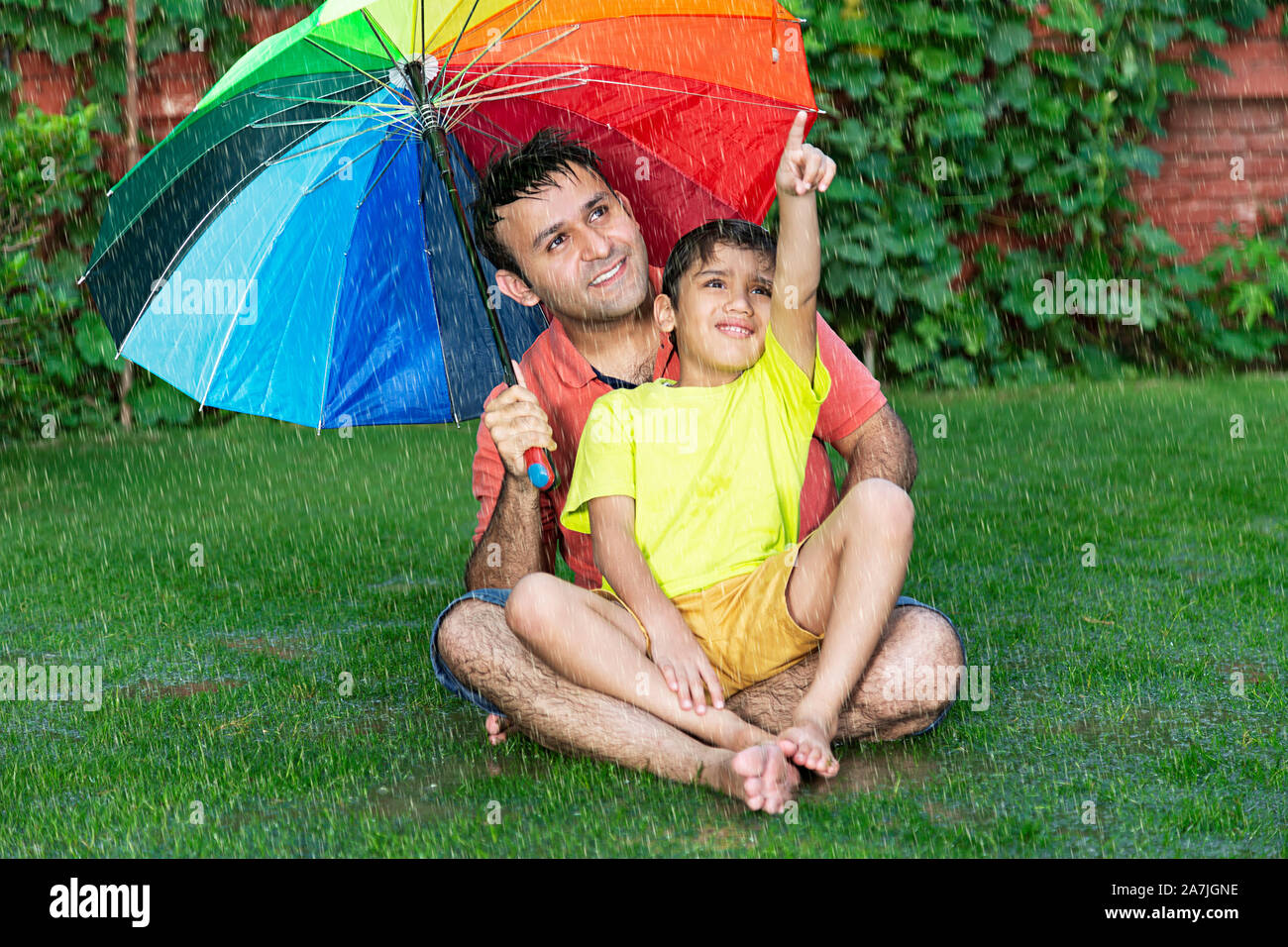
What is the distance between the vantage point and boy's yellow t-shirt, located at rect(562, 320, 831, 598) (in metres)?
2.98

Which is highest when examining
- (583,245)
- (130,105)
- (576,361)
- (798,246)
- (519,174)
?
(130,105)

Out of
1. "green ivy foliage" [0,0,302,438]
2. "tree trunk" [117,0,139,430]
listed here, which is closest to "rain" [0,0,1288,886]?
"green ivy foliage" [0,0,302,438]

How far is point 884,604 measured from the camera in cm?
277

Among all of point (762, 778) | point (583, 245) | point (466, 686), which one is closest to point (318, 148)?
point (583, 245)

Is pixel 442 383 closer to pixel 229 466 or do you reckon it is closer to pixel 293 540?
pixel 293 540

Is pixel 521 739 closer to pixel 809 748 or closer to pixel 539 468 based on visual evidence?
pixel 539 468

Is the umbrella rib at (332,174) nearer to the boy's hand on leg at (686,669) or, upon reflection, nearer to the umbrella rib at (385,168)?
the umbrella rib at (385,168)

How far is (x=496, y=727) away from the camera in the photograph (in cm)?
311

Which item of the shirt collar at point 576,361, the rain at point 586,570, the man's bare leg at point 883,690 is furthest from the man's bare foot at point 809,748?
the shirt collar at point 576,361

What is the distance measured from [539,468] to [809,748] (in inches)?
33.2

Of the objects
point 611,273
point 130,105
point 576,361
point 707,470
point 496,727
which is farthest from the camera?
point 130,105

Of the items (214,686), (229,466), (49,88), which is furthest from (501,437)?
(49,88)

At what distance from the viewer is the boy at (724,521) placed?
278 centimetres

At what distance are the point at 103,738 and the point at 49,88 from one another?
5.99 metres
